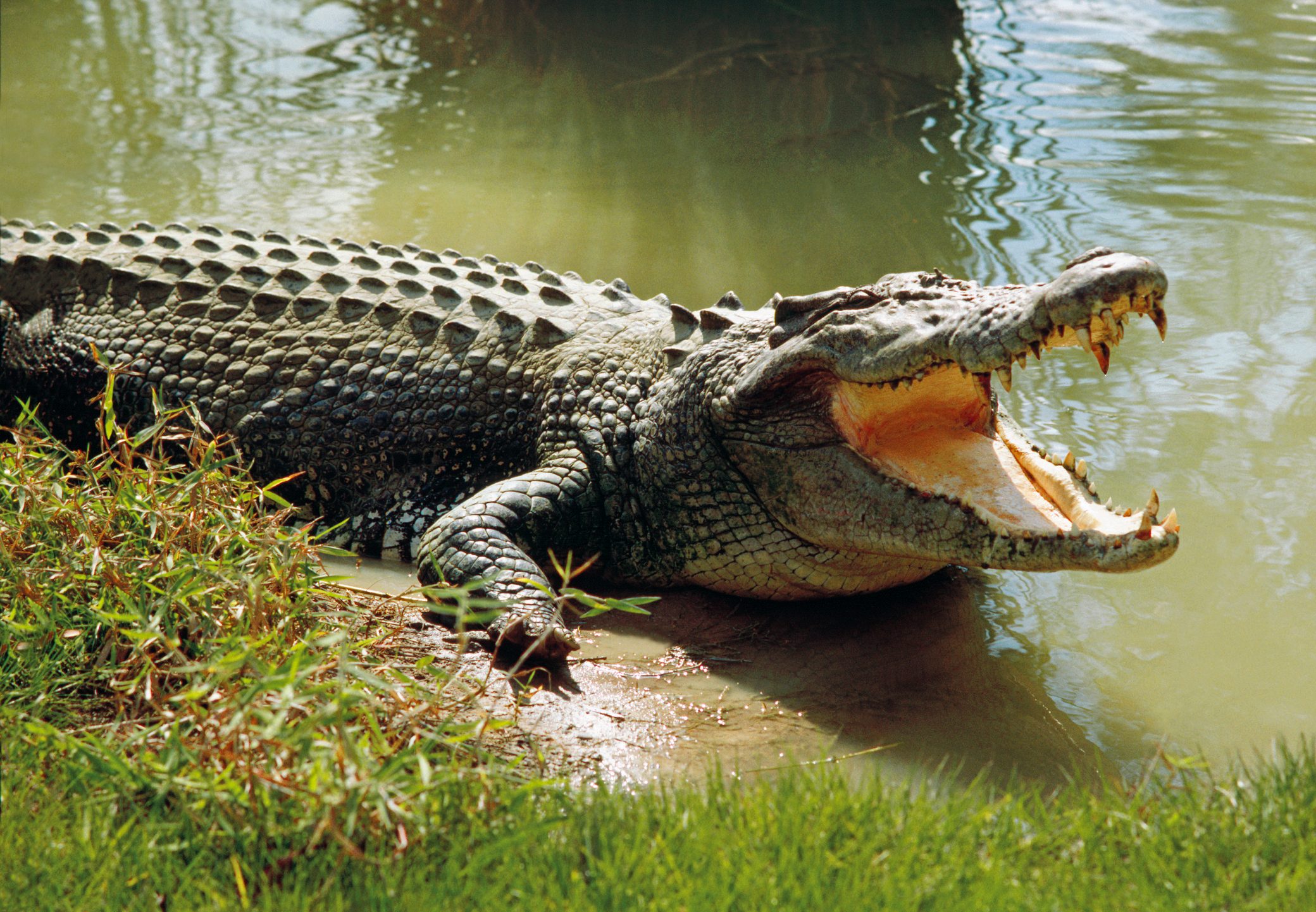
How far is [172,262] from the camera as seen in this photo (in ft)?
16.1

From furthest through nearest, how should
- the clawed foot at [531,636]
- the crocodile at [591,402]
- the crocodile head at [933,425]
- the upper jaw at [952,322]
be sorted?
the clawed foot at [531,636] < the crocodile at [591,402] < the crocodile head at [933,425] < the upper jaw at [952,322]

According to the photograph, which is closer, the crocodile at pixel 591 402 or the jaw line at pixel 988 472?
the jaw line at pixel 988 472

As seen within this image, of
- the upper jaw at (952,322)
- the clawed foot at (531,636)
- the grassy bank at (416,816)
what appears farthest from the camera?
the clawed foot at (531,636)

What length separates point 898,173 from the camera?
7953 mm

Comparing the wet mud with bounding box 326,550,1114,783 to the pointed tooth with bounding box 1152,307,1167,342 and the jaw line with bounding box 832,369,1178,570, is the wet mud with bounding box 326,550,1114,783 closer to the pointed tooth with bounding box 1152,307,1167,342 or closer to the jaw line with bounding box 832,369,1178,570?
the jaw line with bounding box 832,369,1178,570

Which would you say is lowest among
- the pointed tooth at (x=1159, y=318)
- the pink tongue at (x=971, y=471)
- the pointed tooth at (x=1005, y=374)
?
the pink tongue at (x=971, y=471)

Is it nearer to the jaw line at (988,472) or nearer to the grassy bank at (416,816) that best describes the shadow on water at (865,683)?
the grassy bank at (416,816)

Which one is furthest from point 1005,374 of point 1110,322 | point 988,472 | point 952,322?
point 988,472

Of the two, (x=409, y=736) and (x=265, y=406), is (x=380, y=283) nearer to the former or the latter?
(x=265, y=406)

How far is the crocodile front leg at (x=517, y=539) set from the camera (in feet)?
11.8

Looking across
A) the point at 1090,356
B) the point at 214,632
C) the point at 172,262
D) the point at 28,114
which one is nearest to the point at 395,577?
the point at 214,632

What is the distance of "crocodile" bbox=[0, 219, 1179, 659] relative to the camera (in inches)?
134

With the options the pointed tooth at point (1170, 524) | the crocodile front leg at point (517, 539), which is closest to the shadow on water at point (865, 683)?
the crocodile front leg at point (517, 539)

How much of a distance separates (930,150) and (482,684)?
21.3 ft
